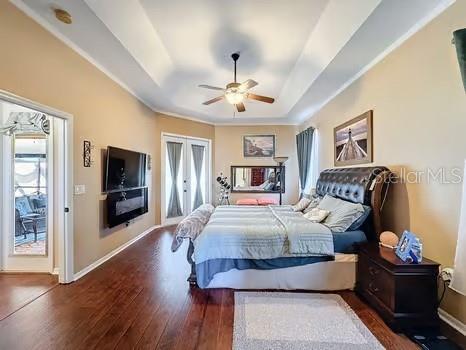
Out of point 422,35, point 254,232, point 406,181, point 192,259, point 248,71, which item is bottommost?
point 192,259

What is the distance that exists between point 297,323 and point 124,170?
3587mm

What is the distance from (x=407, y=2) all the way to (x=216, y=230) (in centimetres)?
287

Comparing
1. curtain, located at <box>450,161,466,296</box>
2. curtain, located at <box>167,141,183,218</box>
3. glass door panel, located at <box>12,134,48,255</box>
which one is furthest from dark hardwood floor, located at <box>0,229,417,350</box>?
curtain, located at <box>167,141,183,218</box>

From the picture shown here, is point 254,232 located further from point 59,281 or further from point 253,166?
point 253,166

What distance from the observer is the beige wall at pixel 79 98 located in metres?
2.60

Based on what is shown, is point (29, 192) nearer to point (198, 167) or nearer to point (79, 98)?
point (79, 98)

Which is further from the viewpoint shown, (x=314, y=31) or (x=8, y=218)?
(x=8, y=218)

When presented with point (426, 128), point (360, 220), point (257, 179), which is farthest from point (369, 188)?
point (257, 179)

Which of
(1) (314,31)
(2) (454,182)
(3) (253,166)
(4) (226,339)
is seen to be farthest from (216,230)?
(3) (253,166)

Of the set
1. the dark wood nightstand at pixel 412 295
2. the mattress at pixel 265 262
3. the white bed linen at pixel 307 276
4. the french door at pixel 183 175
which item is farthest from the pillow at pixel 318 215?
the french door at pixel 183 175

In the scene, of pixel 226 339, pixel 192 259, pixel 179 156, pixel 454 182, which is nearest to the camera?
pixel 226 339

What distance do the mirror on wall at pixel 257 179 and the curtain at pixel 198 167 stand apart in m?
0.94

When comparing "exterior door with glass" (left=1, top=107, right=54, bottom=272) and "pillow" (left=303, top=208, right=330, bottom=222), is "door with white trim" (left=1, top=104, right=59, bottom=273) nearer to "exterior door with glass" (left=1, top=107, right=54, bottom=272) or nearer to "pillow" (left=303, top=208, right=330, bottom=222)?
"exterior door with glass" (left=1, top=107, right=54, bottom=272)

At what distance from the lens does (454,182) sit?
2338 mm
